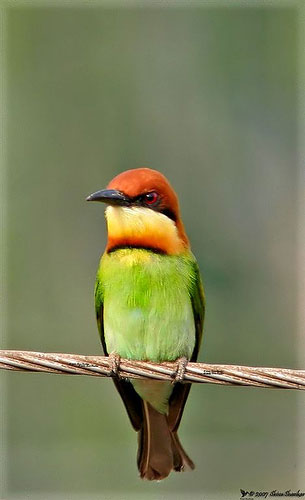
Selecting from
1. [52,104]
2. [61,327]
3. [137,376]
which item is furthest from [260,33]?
[137,376]

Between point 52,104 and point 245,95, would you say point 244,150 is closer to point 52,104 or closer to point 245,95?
point 245,95

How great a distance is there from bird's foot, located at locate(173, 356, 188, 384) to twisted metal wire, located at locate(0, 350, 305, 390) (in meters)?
0.19

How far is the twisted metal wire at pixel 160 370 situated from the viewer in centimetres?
187

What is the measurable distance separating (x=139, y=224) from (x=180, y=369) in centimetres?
42

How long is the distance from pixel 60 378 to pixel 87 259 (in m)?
0.58

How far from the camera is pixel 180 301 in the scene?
250 cm

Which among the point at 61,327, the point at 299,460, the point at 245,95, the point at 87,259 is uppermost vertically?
the point at 245,95

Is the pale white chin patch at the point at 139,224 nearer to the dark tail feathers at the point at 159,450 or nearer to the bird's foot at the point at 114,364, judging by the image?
the bird's foot at the point at 114,364

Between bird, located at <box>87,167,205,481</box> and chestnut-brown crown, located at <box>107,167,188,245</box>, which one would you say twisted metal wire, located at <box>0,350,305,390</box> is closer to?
bird, located at <box>87,167,205,481</box>

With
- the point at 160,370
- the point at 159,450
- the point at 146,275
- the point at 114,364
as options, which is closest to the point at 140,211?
the point at 146,275

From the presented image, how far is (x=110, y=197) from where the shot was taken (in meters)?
2.41

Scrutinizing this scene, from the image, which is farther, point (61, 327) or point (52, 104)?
point (52, 104)

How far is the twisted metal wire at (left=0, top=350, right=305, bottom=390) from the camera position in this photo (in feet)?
6.14

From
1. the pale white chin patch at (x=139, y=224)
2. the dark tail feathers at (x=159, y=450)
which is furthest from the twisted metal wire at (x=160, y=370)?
the dark tail feathers at (x=159, y=450)
